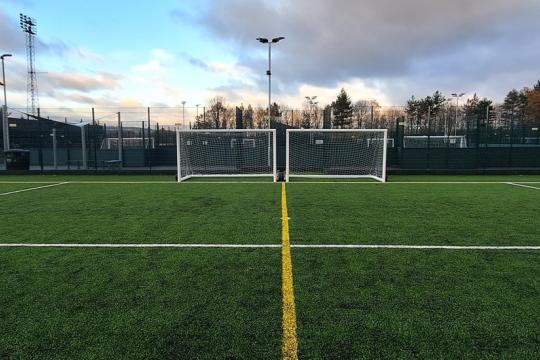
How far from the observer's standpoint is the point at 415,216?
696cm

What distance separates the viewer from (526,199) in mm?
8984

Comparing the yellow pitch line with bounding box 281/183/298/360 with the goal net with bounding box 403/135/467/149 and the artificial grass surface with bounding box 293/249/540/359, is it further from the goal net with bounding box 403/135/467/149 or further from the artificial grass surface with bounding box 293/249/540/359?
the goal net with bounding box 403/135/467/149

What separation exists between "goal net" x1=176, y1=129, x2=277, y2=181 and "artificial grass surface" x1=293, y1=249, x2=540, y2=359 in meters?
12.6

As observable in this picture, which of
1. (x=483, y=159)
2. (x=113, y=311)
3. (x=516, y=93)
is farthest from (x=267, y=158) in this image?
(x=516, y=93)

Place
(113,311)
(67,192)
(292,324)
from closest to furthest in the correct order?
(292,324) < (113,311) < (67,192)

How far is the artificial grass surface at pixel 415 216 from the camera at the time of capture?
211 inches

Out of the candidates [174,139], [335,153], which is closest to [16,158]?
[174,139]

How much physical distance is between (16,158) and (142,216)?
14.0 meters

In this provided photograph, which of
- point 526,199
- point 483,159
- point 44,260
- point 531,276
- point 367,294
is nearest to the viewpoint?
point 367,294

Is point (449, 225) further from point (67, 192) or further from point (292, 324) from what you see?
point (67, 192)

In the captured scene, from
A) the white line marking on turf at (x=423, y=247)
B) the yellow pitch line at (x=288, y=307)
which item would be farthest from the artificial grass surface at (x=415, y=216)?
the yellow pitch line at (x=288, y=307)

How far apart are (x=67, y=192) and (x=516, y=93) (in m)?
88.0

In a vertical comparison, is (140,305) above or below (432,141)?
below

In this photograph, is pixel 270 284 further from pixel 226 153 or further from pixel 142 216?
pixel 226 153
